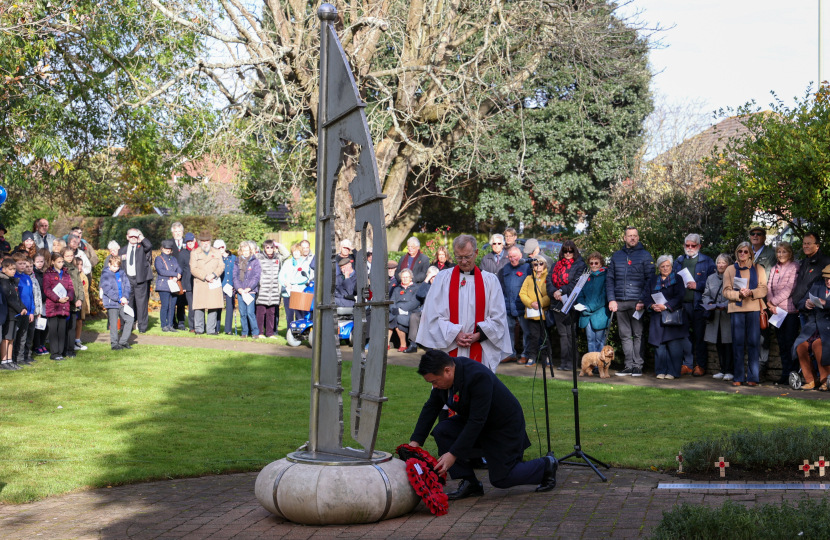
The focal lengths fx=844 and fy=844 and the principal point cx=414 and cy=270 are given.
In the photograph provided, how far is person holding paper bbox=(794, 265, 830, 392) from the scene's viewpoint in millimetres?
11381

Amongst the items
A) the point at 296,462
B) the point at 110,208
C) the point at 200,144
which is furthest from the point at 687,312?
the point at 110,208

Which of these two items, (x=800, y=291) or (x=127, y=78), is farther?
(x=127, y=78)

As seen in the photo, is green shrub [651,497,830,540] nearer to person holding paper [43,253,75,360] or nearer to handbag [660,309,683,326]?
handbag [660,309,683,326]

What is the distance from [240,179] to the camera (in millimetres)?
21125

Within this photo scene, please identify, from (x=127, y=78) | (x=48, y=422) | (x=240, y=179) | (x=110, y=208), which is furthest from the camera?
(x=110, y=208)

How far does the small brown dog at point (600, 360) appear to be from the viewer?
43.6ft

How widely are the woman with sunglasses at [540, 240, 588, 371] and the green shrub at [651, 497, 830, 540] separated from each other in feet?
27.6

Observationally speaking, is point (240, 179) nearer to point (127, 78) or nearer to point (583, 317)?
point (127, 78)

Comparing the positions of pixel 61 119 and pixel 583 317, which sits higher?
pixel 61 119

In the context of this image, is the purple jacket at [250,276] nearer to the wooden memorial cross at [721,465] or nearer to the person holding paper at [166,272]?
the person holding paper at [166,272]

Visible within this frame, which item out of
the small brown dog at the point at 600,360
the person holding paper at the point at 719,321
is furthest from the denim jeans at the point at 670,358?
the small brown dog at the point at 600,360

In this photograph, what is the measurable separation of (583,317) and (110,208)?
1392 inches

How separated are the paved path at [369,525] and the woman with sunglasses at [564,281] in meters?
6.55

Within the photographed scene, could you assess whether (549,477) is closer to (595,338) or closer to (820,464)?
(820,464)
